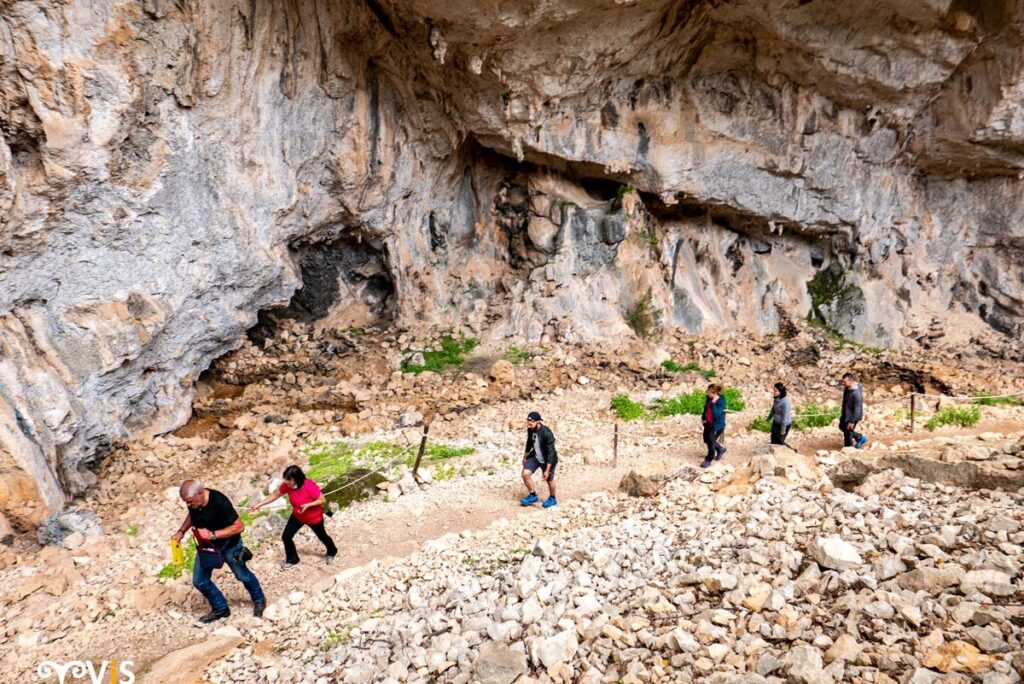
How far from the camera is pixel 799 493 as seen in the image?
5.99 meters

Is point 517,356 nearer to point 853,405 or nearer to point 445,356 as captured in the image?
point 445,356

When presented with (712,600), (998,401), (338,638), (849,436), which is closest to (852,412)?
(849,436)

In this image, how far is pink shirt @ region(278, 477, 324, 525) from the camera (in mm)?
6750

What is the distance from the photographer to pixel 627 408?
13.3 metres

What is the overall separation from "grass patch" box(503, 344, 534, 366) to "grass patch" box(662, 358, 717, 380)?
379cm

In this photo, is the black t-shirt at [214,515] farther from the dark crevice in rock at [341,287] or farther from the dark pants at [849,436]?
the dark crevice in rock at [341,287]

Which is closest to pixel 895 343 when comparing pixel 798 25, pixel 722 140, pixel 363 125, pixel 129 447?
pixel 722 140

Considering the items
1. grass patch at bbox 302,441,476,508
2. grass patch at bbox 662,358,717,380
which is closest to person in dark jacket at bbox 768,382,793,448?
grass patch at bbox 302,441,476,508

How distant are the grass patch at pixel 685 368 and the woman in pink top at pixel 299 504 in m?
10.9

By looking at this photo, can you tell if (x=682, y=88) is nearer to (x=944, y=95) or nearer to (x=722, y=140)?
(x=722, y=140)

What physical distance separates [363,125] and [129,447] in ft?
30.2

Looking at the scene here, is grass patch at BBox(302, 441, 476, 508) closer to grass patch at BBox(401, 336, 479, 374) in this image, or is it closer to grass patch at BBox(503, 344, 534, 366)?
grass patch at BBox(401, 336, 479, 374)

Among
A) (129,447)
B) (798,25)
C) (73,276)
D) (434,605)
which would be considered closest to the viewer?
(434,605)

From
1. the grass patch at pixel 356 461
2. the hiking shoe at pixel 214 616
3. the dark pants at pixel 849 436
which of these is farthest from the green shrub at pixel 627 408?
the hiking shoe at pixel 214 616
